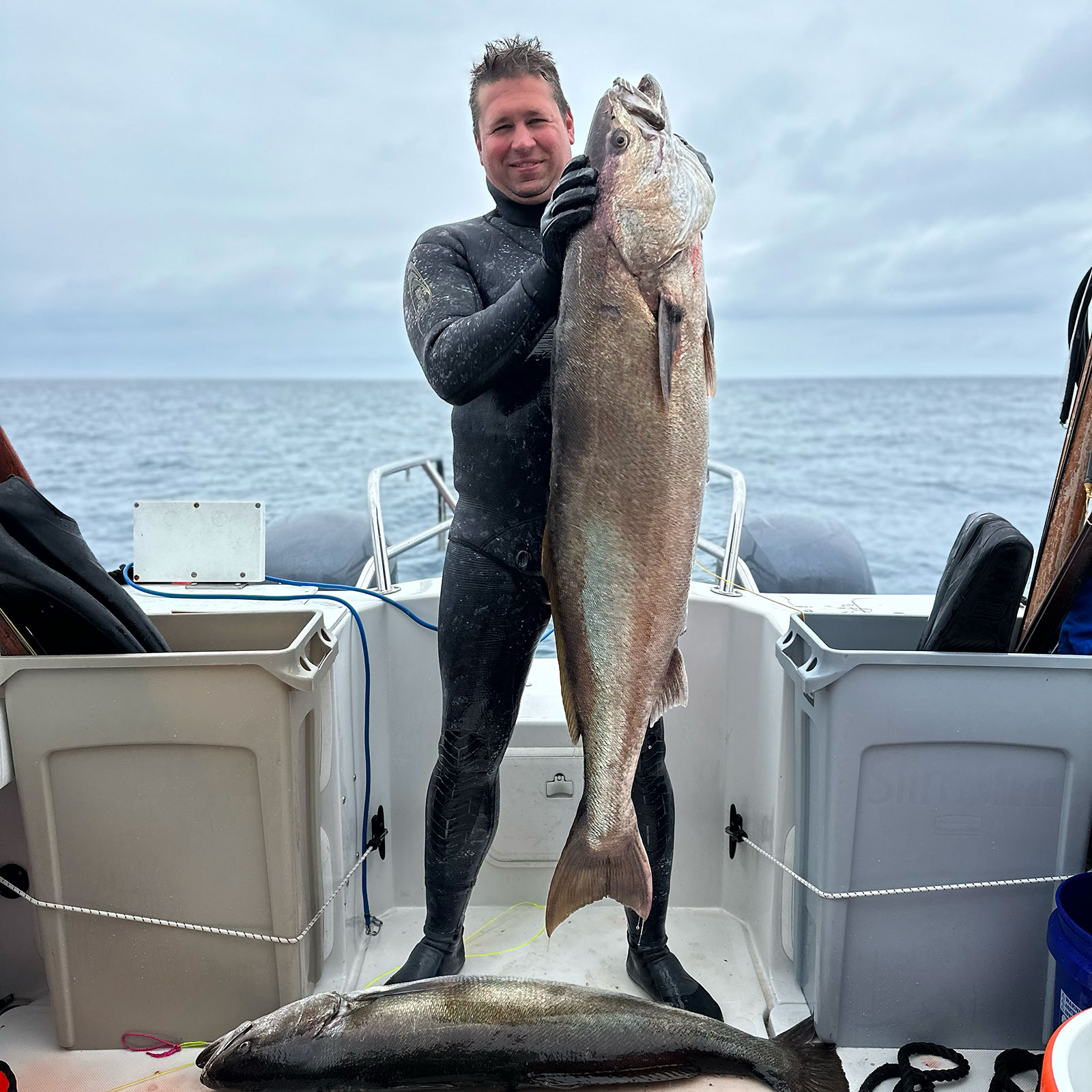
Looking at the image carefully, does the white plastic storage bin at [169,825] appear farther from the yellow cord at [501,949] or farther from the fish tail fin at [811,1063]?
the fish tail fin at [811,1063]

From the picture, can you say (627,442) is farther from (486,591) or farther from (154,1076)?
(154,1076)

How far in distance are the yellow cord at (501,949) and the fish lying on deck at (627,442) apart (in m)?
1.17

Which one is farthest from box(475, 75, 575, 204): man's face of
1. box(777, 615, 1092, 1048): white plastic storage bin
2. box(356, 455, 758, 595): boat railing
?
box(777, 615, 1092, 1048): white plastic storage bin

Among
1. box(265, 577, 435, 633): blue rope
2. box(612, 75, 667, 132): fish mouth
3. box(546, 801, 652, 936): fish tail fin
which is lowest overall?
box(546, 801, 652, 936): fish tail fin

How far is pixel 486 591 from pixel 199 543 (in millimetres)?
1593

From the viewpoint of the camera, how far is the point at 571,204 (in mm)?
1751

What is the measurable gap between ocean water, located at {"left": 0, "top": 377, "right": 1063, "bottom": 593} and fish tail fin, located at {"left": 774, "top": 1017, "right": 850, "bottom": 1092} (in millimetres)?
5793

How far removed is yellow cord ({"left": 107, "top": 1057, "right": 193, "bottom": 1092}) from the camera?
7.46 ft

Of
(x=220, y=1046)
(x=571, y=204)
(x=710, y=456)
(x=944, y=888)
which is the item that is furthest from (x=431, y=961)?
(x=710, y=456)

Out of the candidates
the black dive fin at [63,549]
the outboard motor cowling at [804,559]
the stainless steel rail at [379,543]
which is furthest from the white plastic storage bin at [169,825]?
the outboard motor cowling at [804,559]

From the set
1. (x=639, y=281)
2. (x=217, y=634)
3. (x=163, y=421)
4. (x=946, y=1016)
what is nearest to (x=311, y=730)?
(x=217, y=634)

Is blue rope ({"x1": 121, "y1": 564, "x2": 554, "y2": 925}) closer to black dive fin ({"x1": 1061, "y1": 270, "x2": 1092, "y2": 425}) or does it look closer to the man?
the man

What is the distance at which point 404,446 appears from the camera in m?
31.7

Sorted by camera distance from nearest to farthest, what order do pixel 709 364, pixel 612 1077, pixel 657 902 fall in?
1. pixel 709 364
2. pixel 612 1077
3. pixel 657 902
